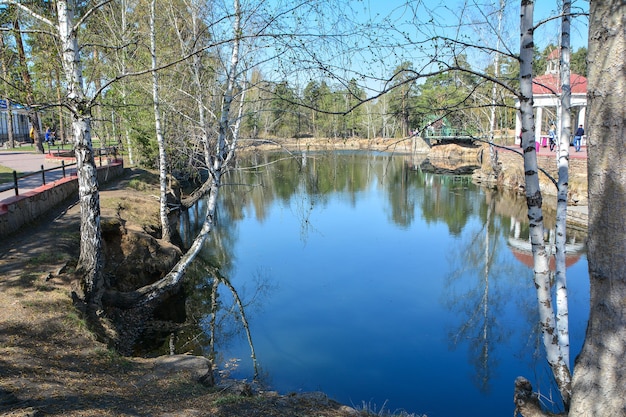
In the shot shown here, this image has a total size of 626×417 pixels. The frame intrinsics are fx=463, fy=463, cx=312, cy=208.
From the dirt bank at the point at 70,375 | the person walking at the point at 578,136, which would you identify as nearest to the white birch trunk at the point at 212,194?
the dirt bank at the point at 70,375

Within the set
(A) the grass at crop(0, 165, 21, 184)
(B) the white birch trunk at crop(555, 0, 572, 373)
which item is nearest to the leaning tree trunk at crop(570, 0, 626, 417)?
(B) the white birch trunk at crop(555, 0, 572, 373)

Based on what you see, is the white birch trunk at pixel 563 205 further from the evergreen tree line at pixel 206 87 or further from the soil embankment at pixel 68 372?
the soil embankment at pixel 68 372

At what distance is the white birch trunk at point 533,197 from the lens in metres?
4.39

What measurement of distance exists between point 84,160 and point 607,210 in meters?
6.83

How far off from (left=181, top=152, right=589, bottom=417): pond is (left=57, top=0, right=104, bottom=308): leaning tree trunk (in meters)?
2.65

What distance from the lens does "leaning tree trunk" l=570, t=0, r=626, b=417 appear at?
125 inches

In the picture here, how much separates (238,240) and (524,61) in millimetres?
14510

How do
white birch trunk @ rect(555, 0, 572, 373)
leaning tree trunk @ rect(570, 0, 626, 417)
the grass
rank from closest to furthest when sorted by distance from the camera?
leaning tree trunk @ rect(570, 0, 626, 417) < white birch trunk @ rect(555, 0, 572, 373) < the grass

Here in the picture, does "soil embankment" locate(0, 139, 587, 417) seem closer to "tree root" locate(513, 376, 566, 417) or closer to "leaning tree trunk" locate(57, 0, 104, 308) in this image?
"leaning tree trunk" locate(57, 0, 104, 308)

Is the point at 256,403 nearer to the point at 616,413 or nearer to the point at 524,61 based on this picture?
the point at 616,413

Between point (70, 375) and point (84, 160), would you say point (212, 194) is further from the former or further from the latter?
point (70, 375)

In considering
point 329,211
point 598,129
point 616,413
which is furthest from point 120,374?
point 329,211

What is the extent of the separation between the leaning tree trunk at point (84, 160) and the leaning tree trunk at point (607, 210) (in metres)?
6.24

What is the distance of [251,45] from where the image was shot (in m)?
7.76
